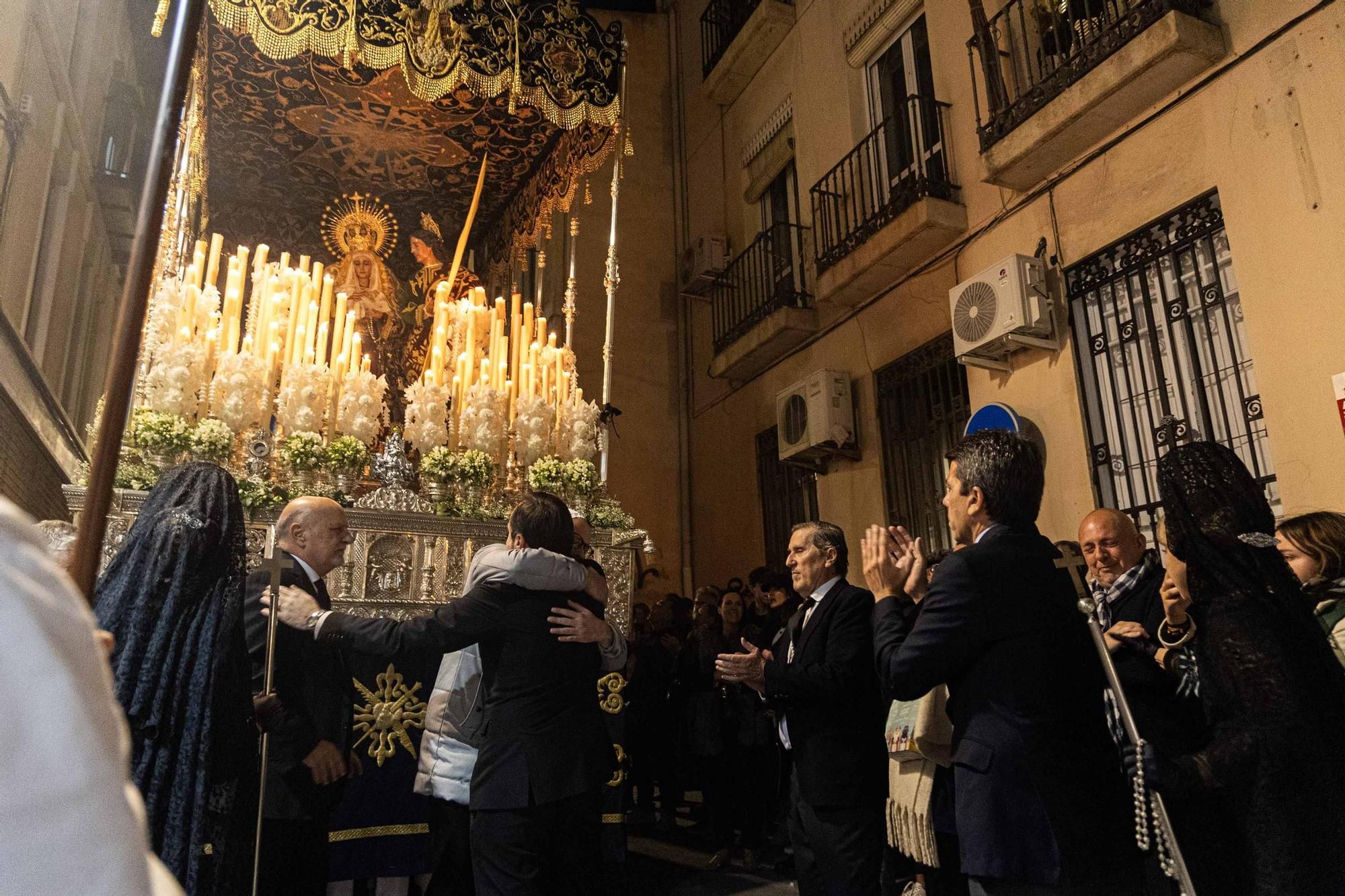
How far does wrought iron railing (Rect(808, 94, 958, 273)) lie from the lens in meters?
7.13

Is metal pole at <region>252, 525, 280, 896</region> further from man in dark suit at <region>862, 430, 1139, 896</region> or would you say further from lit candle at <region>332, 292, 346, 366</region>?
lit candle at <region>332, 292, 346, 366</region>

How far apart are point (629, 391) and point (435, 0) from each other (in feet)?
17.8

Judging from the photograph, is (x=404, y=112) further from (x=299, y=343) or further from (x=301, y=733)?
(x=301, y=733)

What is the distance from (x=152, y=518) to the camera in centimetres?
203

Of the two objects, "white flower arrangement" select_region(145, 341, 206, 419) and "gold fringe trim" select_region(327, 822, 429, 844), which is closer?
"gold fringe trim" select_region(327, 822, 429, 844)

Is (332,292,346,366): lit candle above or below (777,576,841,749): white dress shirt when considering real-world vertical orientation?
above

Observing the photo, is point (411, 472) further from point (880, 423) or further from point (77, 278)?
point (880, 423)

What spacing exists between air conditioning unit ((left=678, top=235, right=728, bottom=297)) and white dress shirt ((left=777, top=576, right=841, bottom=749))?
7149 mm

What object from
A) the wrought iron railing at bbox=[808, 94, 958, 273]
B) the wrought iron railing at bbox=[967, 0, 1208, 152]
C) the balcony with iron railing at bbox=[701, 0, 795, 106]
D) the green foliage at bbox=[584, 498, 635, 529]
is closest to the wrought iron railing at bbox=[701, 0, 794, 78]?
the balcony with iron railing at bbox=[701, 0, 795, 106]

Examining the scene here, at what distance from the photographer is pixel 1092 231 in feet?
19.0

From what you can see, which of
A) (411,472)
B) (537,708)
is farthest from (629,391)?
(537,708)

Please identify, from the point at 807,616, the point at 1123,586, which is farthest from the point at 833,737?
the point at 1123,586

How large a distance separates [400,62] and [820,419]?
4.33 m

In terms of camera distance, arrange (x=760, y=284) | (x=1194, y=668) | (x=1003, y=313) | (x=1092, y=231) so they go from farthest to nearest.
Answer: (x=760, y=284) < (x=1003, y=313) < (x=1092, y=231) < (x=1194, y=668)
